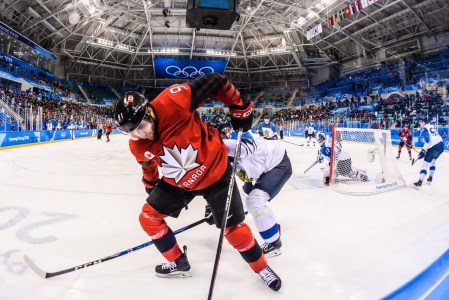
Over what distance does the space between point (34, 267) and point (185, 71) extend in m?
26.4

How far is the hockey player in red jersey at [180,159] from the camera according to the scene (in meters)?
1.46

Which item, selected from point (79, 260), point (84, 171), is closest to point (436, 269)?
point (79, 260)

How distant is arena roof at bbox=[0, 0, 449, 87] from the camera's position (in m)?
17.4

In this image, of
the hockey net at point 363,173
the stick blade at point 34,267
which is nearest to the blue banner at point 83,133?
the hockey net at point 363,173

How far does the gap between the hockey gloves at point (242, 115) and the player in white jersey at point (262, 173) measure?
14 cm

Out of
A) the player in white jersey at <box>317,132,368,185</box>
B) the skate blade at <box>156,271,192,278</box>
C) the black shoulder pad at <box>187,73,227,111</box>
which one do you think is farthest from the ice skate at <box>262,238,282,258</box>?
the player in white jersey at <box>317,132,368,185</box>

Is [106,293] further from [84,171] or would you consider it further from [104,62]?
[104,62]

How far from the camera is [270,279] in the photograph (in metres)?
1.63

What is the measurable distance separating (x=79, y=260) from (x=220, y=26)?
499 centimetres

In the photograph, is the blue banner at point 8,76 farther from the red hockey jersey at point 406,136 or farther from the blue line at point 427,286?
the blue line at point 427,286

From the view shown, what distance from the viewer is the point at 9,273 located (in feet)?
5.81

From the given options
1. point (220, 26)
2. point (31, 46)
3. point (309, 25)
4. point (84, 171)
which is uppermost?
point (309, 25)

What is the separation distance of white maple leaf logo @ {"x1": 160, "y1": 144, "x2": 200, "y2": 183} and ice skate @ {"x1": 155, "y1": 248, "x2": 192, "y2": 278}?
634 mm

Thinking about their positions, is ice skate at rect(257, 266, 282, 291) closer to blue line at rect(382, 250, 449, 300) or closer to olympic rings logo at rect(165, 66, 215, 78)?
blue line at rect(382, 250, 449, 300)
